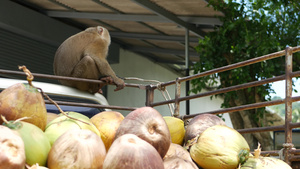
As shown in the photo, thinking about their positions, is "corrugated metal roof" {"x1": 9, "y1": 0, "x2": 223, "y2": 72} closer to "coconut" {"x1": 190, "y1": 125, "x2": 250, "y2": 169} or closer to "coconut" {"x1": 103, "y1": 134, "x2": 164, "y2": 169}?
"coconut" {"x1": 190, "y1": 125, "x2": 250, "y2": 169}

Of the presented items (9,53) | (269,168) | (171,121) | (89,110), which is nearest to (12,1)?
(9,53)

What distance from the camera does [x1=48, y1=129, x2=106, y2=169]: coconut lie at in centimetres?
162

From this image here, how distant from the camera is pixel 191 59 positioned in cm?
1268

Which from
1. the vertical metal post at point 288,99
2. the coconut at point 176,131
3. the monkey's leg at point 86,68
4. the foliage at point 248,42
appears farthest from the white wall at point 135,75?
the coconut at point 176,131

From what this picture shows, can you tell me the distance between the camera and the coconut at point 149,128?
1.86m

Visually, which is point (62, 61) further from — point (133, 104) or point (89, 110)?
point (133, 104)

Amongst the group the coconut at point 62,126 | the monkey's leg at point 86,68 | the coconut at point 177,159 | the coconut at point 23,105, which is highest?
the monkey's leg at point 86,68

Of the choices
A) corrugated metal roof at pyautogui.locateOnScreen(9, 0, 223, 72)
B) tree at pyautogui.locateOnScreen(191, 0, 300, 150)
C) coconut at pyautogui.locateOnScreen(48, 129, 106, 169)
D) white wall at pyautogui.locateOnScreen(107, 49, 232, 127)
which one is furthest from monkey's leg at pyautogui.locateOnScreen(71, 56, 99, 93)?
white wall at pyautogui.locateOnScreen(107, 49, 232, 127)

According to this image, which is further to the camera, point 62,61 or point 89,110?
point 62,61

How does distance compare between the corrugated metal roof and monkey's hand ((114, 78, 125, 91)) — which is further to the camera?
the corrugated metal roof

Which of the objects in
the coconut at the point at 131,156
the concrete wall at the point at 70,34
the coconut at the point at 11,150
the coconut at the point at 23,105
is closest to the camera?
the coconut at the point at 11,150

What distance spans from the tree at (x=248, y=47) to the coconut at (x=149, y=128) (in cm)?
667

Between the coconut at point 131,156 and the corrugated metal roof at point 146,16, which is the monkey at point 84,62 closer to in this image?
the coconut at point 131,156

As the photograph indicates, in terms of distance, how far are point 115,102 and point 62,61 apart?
8.12m
